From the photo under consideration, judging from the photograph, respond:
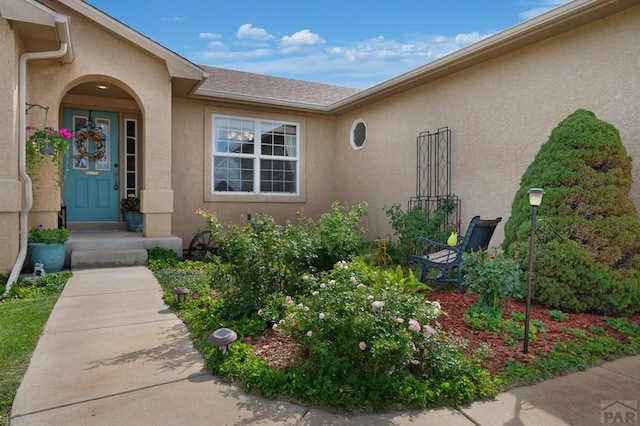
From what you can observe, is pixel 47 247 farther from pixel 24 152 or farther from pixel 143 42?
pixel 143 42

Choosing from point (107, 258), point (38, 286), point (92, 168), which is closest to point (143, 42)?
point (92, 168)

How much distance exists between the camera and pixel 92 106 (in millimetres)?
8711

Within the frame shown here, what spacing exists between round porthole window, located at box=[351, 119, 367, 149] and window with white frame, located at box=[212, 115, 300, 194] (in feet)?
4.42

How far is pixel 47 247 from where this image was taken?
19.4ft

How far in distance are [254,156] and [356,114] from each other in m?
2.63

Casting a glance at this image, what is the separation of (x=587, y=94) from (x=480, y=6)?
3777 mm

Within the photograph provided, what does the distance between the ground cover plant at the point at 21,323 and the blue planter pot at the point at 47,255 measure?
1.28ft

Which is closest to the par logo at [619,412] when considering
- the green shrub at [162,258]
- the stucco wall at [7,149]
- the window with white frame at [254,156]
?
the green shrub at [162,258]

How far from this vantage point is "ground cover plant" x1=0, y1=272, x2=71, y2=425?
2615mm

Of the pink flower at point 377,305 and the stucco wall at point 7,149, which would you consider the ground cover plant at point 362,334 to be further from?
the stucco wall at point 7,149

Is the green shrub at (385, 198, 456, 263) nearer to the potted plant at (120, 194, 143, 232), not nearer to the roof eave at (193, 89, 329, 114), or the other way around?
the roof eave at (193, 89, 329, 114)

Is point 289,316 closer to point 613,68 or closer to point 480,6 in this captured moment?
point 613,68

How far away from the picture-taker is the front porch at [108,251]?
253 inches

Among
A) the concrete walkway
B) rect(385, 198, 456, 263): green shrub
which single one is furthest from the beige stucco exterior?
the concrete walkway
